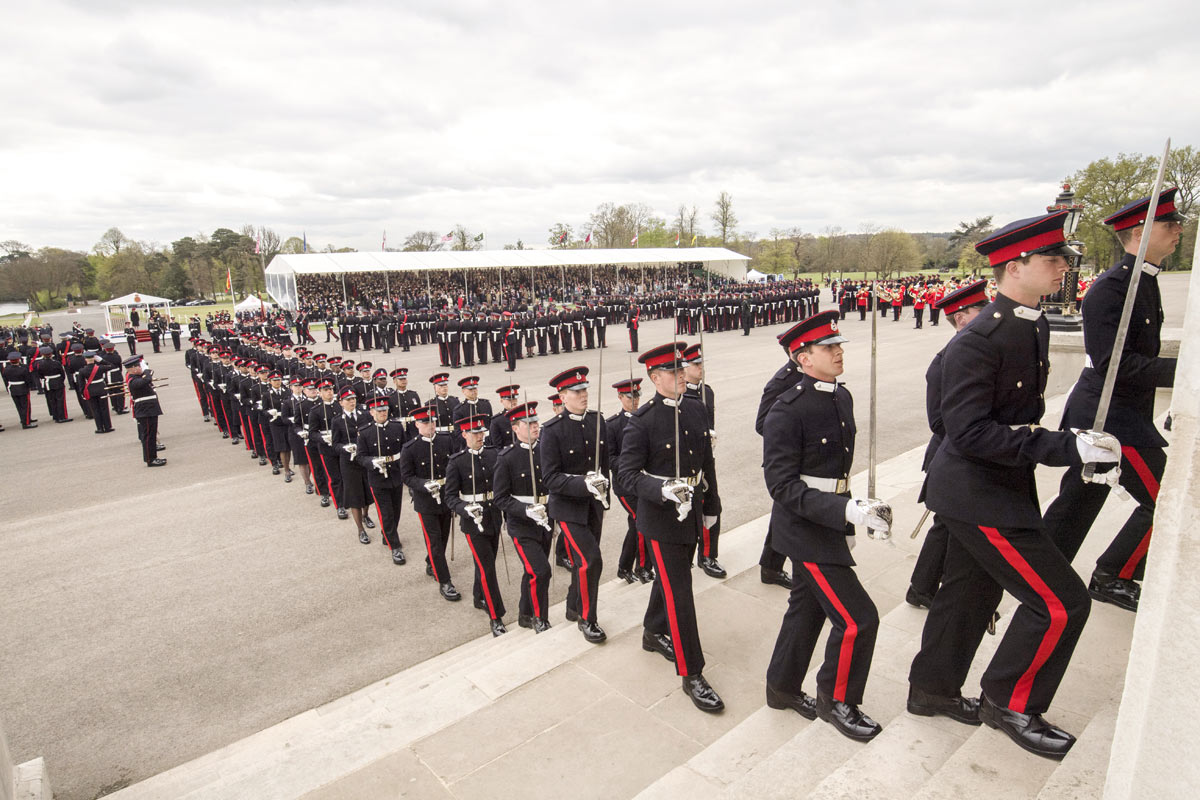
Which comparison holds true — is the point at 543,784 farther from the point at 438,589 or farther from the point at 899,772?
the point at 438,589

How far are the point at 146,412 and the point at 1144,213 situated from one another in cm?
1257

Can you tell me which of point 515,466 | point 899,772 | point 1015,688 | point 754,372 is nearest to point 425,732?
point 515,466

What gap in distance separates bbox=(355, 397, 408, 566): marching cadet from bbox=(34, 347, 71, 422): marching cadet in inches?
515

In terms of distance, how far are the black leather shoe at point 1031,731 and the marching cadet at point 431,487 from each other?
13.7 feet

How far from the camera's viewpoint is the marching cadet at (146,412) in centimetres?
1071

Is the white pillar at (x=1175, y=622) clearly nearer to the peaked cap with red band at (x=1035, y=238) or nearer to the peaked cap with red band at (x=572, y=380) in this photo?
the peaked cap with red band at (x=1035, y=238)

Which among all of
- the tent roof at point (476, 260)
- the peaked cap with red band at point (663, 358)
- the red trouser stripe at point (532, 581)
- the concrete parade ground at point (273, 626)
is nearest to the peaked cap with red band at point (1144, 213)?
the concrete parade ground at point (273, 626)

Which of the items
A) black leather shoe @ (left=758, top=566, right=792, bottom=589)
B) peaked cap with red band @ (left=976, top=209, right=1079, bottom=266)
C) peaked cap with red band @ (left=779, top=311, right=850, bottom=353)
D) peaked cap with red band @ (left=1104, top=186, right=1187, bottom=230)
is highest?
peaked cap with red band @ (left=1104, top=186, right=1187, bottom=230)

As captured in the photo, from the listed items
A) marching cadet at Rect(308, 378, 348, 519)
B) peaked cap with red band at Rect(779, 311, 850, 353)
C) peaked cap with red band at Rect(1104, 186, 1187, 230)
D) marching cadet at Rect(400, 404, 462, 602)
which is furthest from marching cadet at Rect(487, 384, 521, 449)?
peaked cap with red band at Rect(1104, 186, 1187, 230)

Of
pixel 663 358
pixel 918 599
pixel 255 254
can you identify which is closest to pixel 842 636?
pixel 918 599

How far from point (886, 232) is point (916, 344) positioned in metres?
38.5

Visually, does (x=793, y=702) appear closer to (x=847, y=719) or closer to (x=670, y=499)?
(x=847, y=719)

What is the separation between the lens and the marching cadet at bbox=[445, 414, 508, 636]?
16.9ft

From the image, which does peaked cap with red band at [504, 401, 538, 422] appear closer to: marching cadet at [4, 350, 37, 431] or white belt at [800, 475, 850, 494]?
white belt at [800, 475, 850, 494]
